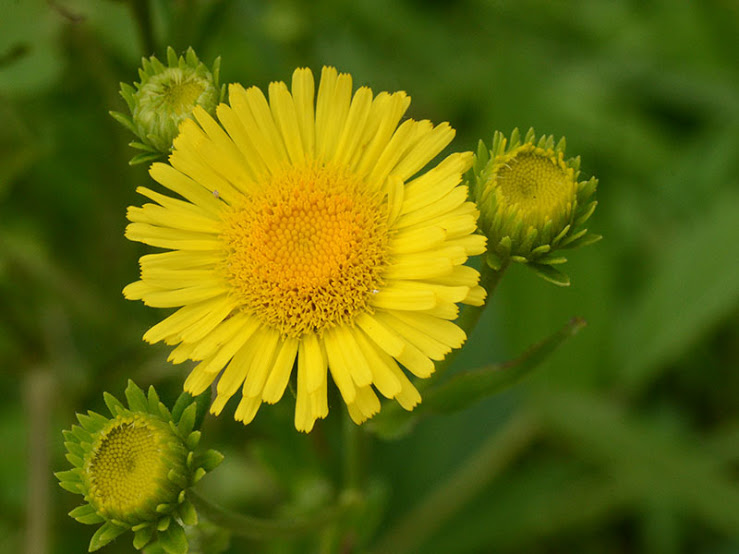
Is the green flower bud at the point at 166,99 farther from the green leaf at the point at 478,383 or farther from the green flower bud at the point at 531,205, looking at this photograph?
the green leaf at the point at 478,383

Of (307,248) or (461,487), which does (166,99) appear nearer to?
(307,248)

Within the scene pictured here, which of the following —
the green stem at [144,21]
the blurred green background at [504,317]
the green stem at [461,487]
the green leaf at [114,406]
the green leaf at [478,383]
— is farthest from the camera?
the green stem at [461,487]

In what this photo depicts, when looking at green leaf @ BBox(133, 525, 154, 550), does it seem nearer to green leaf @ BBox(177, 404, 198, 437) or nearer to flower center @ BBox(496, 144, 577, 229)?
green leaf @ BBox(177, 404, 198, 437)

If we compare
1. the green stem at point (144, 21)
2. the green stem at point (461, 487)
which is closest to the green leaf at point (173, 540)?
the green stem at point (144, 21)

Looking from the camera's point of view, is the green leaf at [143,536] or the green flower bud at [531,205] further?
the green flower bud at [531,205]

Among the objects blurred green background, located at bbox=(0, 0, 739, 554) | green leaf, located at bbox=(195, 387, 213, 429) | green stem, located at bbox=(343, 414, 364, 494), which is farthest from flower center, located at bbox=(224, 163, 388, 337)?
blurred green background, located at bbox=(0, 0, 739, 554)

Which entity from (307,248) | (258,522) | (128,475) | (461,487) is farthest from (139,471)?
(461,487)
